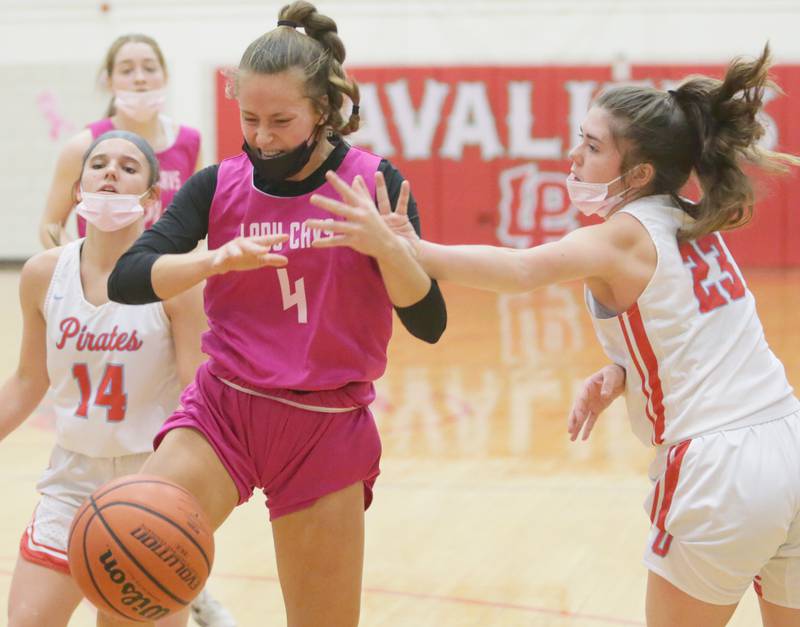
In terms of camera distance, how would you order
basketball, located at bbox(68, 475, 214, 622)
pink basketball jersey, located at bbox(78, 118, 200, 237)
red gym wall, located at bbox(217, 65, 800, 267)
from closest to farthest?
basketball, located at bbox(68, 475, 214, 622), pink basketball jersey, located at bbox(78, 118, 200, 237), red gym wall, located at bbox(217, 65, 800, 267)

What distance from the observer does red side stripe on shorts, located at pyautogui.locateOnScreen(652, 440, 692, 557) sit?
2.90m

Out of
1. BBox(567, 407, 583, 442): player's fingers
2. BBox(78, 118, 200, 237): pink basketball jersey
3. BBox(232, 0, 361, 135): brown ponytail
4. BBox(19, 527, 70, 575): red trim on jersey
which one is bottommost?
BBox(19, 527, 70, 575): red trim on jersey

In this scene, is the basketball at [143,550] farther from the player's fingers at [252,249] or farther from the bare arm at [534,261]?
the bare arm at [534,261]

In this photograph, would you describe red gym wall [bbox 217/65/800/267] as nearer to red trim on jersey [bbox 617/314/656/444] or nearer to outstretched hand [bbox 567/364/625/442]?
outstretched hand [bbox 567/364/625/442]

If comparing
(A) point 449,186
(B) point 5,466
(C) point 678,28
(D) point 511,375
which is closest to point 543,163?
(A) point 449,186

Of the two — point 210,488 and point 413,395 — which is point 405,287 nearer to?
point 210,488

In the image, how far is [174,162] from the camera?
18.8 feet

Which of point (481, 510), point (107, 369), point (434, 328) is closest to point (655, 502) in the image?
point (434, 328)

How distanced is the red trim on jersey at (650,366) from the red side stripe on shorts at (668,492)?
0.21ft

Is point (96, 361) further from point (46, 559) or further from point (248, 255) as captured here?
point (248, 255)

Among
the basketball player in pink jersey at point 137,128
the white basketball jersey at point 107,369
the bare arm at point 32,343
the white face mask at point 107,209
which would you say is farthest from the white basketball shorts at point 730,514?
the basketball player in pink jersey at point 137,128

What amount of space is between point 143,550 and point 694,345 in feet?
4.51

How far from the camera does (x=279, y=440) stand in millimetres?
2943

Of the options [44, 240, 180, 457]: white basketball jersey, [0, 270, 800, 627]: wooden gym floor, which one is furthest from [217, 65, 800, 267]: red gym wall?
[44, 240, 180, 457]: white basketball jersey
